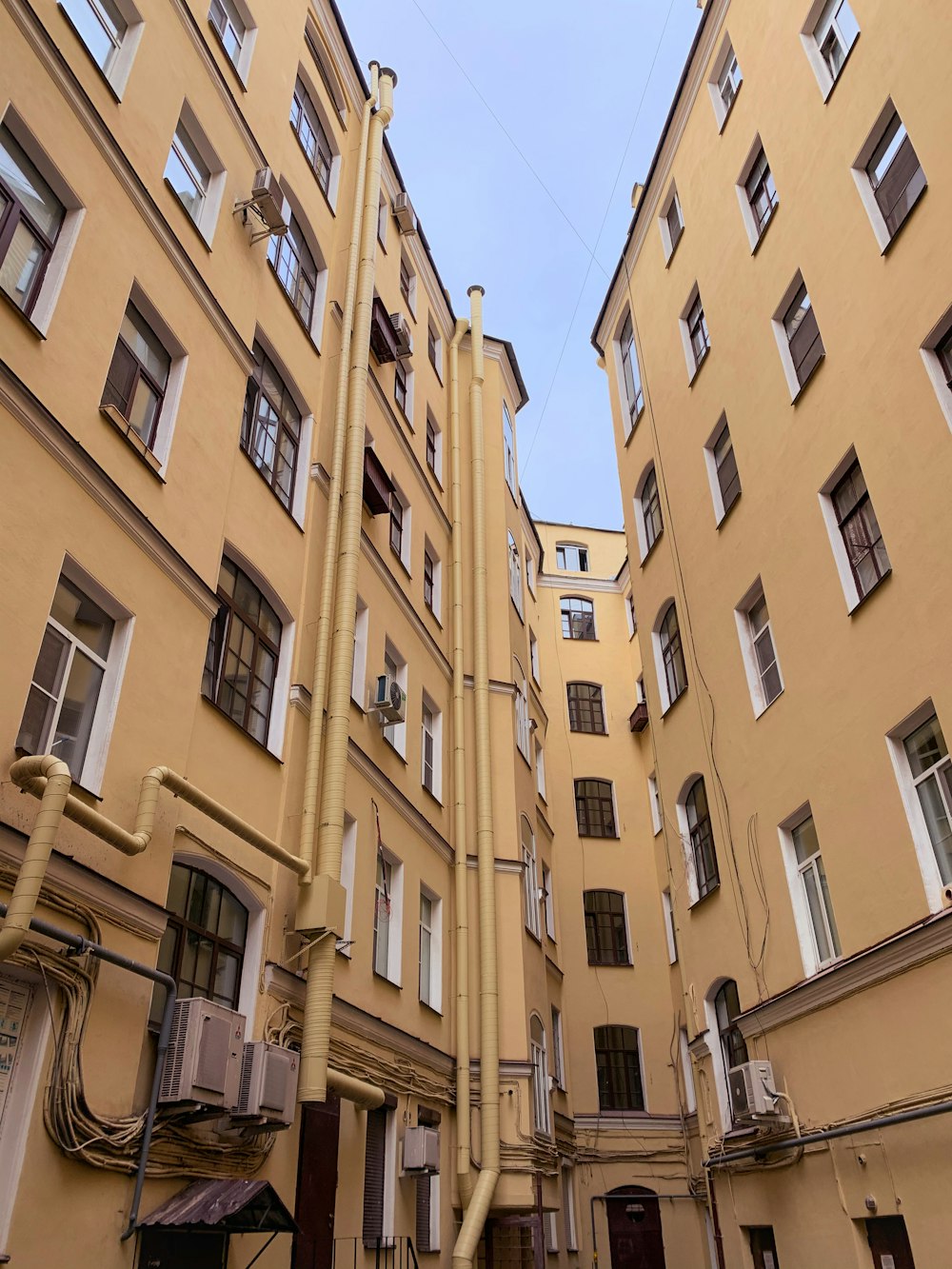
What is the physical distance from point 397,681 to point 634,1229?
15268 mm

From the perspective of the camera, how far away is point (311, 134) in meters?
16.7

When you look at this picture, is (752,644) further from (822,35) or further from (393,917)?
(822,35)

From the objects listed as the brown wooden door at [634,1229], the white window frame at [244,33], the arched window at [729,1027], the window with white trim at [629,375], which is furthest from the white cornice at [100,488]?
the brown wooden door at [634,1229]

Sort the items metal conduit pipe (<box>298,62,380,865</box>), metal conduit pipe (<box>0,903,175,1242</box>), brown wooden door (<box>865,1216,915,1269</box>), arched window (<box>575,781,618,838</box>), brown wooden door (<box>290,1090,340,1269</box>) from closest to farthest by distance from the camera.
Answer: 1. metal conduit pipe (<box>0,903,175,1242</box>)
2. brown wooden door (<box>865,1216,915,1269</box>)
3. brown wooden door (<box>290,1090,340,1269</box>)
4. metal conduit pipe (<box>298,62,380,865</box>)
5. arched window (<box>575,781,618,838</box>)

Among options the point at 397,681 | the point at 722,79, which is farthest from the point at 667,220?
the point at 397,681

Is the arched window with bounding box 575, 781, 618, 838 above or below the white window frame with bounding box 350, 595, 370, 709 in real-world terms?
above

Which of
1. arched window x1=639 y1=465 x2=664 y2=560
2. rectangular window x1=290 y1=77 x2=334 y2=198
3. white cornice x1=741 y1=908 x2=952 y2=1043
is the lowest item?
white cornice x1=741 y1=908 x2=952 y2=1043

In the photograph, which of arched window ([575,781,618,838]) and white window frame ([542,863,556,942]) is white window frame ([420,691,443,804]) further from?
arched window ([575,781,618,838])

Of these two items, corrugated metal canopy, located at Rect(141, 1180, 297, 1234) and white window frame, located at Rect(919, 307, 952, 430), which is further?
white window frame, located at Rect(919, 307, 952, 430)

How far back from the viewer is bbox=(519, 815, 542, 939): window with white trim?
1894 centimetres

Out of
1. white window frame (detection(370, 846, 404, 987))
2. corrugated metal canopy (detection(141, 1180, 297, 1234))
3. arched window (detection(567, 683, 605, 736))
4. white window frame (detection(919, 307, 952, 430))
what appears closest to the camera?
corrugated metal canopy (detection(141, 1180, 297, 1234))

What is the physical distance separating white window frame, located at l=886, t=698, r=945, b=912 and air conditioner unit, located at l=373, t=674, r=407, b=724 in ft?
21.0

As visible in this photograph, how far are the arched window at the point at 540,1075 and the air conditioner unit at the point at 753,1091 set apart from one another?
502 centimetres

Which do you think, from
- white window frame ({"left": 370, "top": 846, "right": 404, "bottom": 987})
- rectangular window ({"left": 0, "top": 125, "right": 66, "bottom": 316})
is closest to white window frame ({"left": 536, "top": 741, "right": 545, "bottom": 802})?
white window frame ({"left": 370, "top": 846, "right": 404, "bottom": 987})
